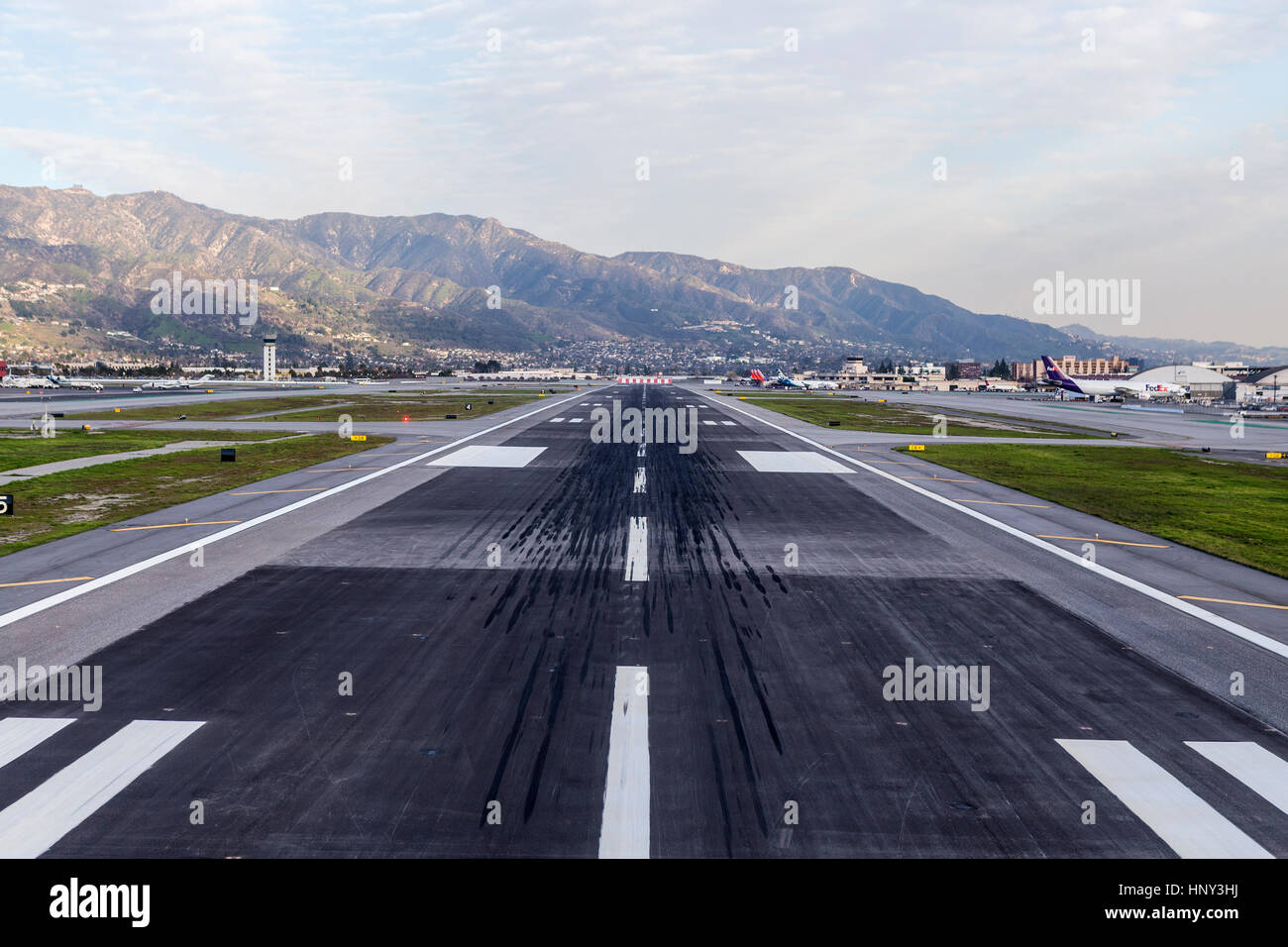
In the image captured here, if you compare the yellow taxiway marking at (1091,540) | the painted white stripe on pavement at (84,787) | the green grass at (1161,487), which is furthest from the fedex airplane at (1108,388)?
the painted white stripe on pavement at (84,787)

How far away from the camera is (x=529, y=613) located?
1205 cm

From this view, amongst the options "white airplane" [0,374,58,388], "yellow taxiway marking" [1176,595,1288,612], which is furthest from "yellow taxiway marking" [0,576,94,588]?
"white airplane" [0,374,58,388]

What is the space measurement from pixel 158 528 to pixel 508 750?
14.2 meters

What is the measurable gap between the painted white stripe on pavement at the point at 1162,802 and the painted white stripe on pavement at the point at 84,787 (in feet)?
28.5

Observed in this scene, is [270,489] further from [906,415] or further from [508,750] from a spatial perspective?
[906,415]

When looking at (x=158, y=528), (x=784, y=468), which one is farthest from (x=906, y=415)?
(x=158, y=528)

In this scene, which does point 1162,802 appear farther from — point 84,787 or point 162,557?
point 162,557

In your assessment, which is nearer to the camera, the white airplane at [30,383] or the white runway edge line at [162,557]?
the white runway edge line at [162,557]

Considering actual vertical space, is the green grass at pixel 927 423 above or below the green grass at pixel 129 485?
above

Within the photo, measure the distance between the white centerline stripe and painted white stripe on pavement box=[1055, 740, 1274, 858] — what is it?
25.8 feet

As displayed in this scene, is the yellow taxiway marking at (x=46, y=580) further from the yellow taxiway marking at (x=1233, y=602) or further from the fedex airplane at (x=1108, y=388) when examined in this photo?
the fedex airplane at (x=1108, y=388)

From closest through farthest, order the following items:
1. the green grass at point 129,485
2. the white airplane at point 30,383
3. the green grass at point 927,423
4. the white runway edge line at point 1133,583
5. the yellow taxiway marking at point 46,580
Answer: the white runway edge line at point 1133,583 < the yellow taxiway marking at point 46,580 < the green grass at point 129,485 < the green grass at point 927,423 < the white airplane at point 30,383

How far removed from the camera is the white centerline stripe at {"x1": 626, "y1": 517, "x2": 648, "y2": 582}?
47.4 ft

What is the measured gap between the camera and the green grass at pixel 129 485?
59.5ft
